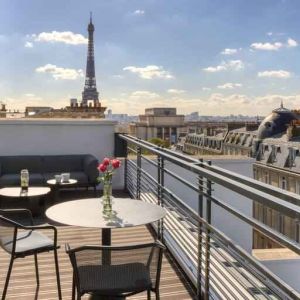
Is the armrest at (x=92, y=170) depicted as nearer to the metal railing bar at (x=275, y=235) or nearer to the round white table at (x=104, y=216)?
the round white table at (x=104, y=216)

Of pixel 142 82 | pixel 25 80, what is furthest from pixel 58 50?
pixel 142 82

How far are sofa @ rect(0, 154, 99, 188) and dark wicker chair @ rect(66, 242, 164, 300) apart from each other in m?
4.40

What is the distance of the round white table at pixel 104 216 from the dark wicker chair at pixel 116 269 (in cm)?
44

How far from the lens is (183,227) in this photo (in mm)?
3967

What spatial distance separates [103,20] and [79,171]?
103 ft

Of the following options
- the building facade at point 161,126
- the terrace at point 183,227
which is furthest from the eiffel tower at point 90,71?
the terrace at point 183,227

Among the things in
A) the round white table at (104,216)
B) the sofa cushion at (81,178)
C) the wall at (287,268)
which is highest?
the round white table at (104,216)

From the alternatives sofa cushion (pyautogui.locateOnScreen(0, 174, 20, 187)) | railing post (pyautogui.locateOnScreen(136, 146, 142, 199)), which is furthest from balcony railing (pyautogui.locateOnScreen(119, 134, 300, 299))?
sofa cushion (pyautogui.locateOnScreen(0, 174, 20, 187))

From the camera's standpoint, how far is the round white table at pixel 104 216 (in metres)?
2.77

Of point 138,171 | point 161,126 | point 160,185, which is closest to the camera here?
point 160,185

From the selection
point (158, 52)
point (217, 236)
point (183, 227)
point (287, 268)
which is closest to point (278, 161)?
point (158, 52)

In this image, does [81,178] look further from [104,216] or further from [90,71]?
[90,71]

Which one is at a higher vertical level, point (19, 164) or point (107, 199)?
point (107, 199)

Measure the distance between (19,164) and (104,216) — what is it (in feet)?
14.9
